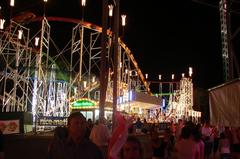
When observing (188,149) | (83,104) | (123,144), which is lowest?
(188,149)

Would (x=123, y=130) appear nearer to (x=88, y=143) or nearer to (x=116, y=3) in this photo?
(x=88, y=143)

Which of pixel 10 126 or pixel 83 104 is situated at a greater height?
pixel 83 104

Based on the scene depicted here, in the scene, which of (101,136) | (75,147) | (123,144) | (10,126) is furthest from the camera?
(10,126)

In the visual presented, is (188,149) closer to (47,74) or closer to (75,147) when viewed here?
(75,147)

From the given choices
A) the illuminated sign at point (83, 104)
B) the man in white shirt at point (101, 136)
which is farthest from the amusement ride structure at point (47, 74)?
the man in white shirt at point (101, 136)

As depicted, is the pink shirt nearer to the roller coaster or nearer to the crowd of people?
the crowd of people

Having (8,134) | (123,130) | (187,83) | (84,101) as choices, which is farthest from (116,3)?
(187,83)

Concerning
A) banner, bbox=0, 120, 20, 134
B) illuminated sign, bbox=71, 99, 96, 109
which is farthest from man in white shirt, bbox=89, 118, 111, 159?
illuminated sign, bbox=71, 99, 96, 109

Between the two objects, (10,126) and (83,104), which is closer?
(10,126)

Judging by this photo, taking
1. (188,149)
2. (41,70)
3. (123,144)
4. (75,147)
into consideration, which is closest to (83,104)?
(41,70)

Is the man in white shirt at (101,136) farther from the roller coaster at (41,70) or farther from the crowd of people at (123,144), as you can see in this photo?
the roller coaster at (41,70)

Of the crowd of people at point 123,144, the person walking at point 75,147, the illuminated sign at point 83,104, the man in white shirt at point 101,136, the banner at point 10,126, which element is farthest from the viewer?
the illuminated sign at point 83,104

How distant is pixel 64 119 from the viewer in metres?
21.3

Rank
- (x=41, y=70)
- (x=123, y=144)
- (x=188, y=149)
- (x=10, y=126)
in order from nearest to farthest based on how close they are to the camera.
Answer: (x=123, y=144) < (x=188, y=149) < (x=10, y=126) < (x=41, y=70)
